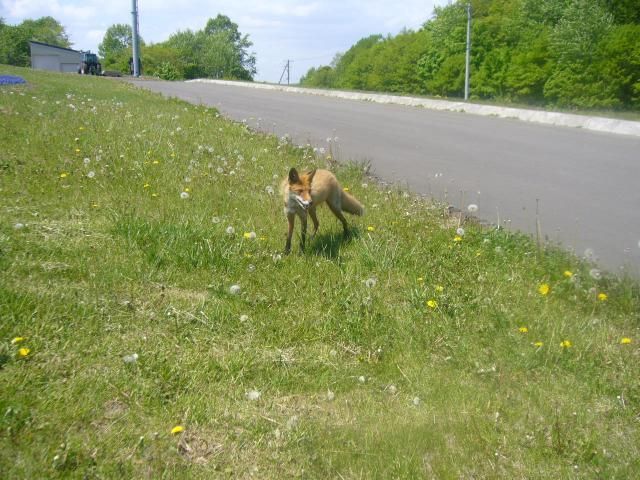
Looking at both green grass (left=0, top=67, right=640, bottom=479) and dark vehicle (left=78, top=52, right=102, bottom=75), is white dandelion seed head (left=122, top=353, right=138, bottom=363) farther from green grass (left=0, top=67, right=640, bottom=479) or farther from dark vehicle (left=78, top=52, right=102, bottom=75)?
dark vehicle (left=78, top=52, right=102, bottom=75)

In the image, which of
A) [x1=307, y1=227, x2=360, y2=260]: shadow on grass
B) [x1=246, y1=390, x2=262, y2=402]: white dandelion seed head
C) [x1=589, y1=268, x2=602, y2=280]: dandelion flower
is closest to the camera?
[x1=246, y1=390, x2=262, y2=402]: white dandelion seed head

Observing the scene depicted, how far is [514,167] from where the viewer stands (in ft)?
33.5

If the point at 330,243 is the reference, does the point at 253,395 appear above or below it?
below

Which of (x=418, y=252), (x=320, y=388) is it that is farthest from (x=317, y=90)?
(x=320, y=388)

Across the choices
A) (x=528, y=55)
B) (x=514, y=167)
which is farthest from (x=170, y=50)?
(x=514, y=167)

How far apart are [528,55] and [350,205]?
24015 mm

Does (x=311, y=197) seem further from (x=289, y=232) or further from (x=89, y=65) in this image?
(x=89, y=65)

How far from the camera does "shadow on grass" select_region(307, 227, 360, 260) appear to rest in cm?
577

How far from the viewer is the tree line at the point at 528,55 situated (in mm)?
21406

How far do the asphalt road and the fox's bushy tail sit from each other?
1.72 m

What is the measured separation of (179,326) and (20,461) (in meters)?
1.55

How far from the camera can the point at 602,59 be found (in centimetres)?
2178

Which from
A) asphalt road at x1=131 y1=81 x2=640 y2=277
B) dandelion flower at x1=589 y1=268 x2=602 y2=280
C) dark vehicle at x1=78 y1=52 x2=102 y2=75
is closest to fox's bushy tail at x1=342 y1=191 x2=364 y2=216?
asphalt road at x1=131 y1=81 x2=640 y2=277

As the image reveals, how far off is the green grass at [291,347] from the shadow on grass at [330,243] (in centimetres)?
4
